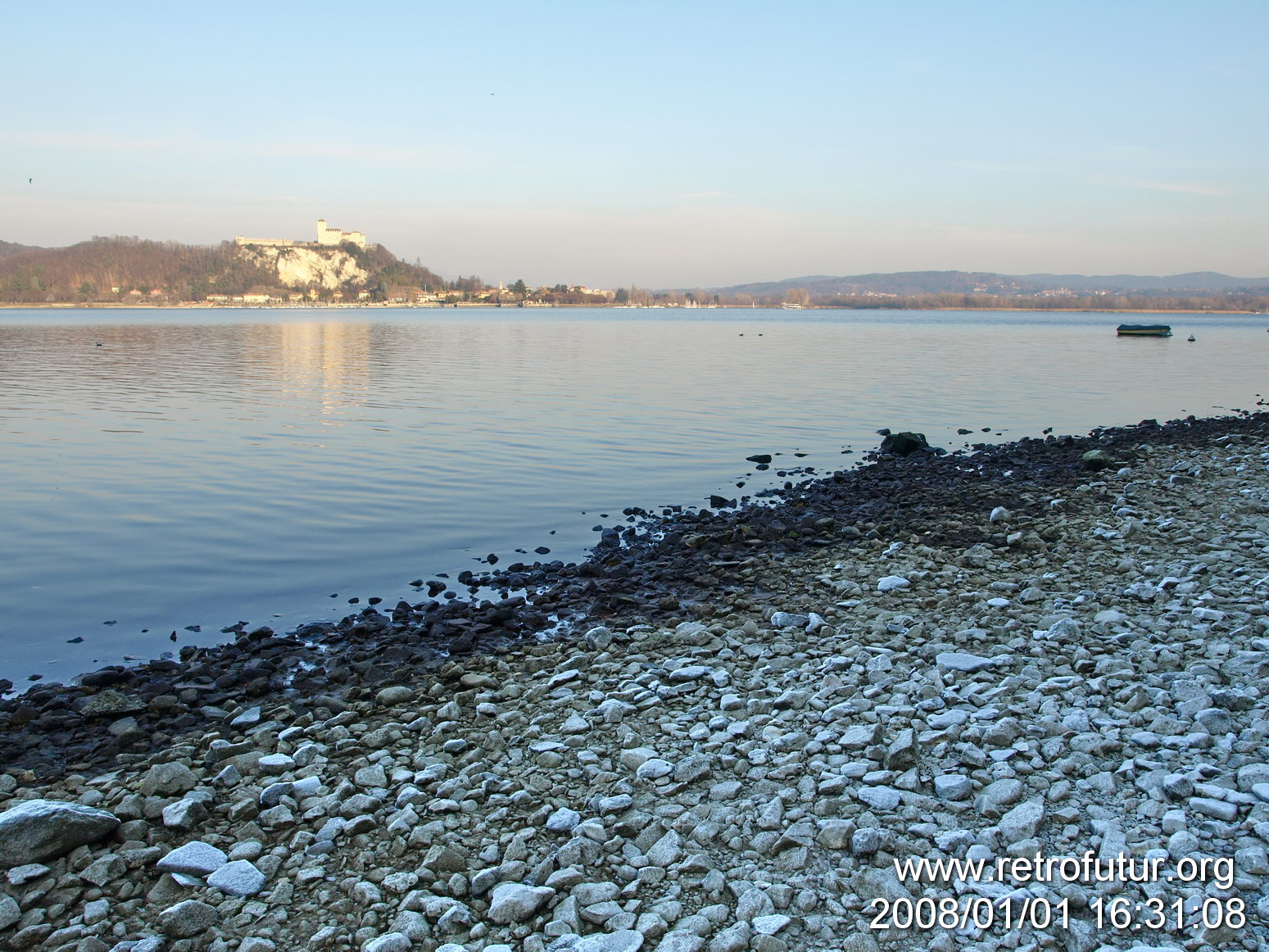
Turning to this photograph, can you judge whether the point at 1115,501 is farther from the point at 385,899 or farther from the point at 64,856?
the point at 64,856

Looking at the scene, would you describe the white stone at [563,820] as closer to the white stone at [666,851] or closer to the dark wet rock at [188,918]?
the white stone at [666,851]

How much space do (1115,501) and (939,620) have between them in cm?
721

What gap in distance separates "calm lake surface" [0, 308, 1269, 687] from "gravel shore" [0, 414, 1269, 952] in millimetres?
2968

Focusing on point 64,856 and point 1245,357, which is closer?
point 64,856

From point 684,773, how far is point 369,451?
61.1 ft

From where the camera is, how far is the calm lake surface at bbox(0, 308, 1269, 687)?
11875 mm

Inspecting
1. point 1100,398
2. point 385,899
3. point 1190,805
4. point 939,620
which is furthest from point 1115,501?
point 1100,398

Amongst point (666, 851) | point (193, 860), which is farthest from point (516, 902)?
point (193, 860)

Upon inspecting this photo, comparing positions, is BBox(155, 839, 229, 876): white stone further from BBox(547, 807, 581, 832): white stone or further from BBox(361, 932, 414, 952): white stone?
BBox(547, 807, 581, 832): white stone

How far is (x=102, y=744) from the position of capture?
22.2 ft

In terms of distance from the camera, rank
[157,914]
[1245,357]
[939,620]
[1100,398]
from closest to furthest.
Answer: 1. [157,914]
2. [939,620]
3. [1100,398]
4. [1245,357]

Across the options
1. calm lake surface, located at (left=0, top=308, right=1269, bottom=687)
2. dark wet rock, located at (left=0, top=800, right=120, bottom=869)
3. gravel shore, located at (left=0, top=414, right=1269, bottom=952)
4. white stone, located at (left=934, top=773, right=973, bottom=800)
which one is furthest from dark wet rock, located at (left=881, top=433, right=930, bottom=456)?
dark wet rock, located at (left=0, top=800, right=120, bottom=869)

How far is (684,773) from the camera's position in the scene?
5.65 meters

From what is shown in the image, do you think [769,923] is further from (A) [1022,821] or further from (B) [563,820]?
(A) [1022,821]
